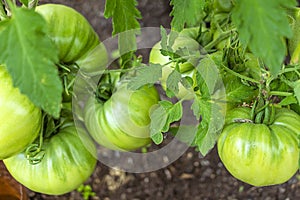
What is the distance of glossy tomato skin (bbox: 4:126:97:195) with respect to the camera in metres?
0.89

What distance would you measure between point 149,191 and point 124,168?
0.44 ft

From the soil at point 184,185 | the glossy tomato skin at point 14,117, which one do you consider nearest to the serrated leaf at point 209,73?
the glossy tomato skin at point 14,117

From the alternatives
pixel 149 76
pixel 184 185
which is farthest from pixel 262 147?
pixel 184 185

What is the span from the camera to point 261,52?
497 mm

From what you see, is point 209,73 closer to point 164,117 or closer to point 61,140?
point 164,117

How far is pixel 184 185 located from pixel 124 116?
35.1 inches

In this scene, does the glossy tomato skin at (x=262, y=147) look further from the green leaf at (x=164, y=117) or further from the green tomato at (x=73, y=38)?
the green tomato at (x=73, y=38)

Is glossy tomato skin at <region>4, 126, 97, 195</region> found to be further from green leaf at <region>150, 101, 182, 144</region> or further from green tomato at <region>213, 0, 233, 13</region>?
green tomato at <region>213, 0, 233, 13</region>

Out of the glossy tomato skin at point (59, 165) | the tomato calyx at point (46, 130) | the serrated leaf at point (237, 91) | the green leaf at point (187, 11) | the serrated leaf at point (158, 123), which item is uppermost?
the green leaf at point (187, 11)

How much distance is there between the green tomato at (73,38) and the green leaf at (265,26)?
0.43 metres

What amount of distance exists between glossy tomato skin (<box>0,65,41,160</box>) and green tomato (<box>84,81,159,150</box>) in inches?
5.6

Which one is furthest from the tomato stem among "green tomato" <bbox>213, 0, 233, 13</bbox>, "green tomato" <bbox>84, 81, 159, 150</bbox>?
"green tomato" <bbox>213, 0, 233, 13</bbox>

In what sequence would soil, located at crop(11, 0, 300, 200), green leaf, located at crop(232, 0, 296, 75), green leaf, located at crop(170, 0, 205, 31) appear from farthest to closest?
soil, located at crop(11, 0, 300, 200) → green leaf, located at crop(170, 0, 205, 31) → green leaf, located at crop(232, 0, 296, 75)

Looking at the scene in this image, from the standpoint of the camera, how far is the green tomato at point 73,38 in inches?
33.3
